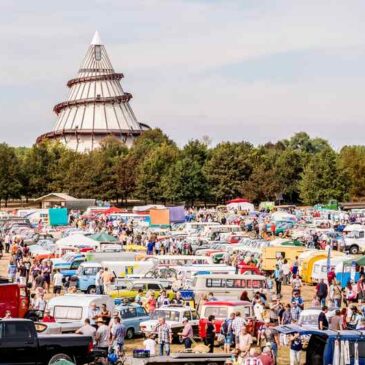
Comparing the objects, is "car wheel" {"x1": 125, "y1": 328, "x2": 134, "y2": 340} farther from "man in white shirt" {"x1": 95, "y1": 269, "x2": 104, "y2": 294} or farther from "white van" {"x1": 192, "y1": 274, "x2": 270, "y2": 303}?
"man in white shirt" {"x1": 95, "y1": 269, "x2": 104, "y2": 294}

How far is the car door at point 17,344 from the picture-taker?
20047 millimetres

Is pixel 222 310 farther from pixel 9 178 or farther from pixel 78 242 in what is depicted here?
pixel 9 178

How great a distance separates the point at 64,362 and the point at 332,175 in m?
85.4

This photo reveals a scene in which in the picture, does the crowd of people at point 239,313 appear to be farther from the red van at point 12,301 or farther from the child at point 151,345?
the red van at point 12,301

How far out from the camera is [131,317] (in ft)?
93.1

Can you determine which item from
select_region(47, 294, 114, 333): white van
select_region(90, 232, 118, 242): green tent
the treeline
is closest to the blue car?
select_region(47, 294, 114, 333): white van

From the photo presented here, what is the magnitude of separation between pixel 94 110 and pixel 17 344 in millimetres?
148073

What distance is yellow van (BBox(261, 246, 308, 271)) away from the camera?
45281mm

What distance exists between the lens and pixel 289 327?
A: 20.8 m

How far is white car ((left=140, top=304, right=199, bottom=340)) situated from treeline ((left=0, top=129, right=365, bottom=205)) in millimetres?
75567

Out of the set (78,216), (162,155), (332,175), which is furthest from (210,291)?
(162,155)

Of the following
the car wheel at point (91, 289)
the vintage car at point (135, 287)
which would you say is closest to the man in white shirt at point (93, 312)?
the vintage car at point (135, 287)

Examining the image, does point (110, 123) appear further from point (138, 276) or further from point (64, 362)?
point (64, 362)

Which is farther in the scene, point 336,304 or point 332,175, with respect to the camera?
point 332,175
